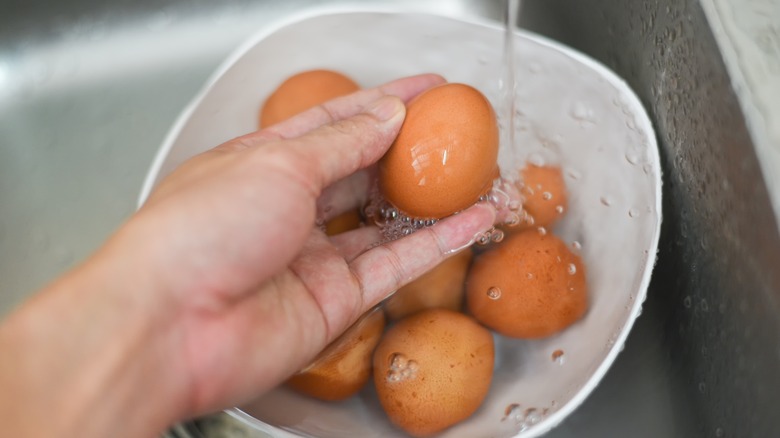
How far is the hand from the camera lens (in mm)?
531

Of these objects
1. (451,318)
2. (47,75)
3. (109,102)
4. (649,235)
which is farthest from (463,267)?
(47,75)

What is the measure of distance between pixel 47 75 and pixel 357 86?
2.25 ft

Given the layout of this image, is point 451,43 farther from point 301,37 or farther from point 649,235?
point 649,235

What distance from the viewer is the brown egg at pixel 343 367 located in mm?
735

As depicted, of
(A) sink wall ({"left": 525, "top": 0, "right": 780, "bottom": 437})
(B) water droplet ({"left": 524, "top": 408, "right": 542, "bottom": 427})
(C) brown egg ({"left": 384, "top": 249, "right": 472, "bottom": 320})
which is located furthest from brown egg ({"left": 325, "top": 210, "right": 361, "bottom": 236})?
(A) sink wall ({"left": 525, "top": 0, "right": 780, "bottom": 437})

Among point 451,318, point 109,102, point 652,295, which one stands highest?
point 109,102

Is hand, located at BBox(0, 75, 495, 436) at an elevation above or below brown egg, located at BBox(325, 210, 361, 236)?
above

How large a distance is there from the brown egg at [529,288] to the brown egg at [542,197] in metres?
0.05

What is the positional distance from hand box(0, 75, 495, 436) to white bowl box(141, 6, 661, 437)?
0.39 ft

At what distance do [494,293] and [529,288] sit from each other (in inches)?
1.8

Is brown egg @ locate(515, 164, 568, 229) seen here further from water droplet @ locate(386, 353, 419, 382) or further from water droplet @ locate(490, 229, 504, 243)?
water droplet @ locate(386, 353, 419, 382)

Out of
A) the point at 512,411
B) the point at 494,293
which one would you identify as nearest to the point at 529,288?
the point at 494,293

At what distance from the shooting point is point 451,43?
1.02 m

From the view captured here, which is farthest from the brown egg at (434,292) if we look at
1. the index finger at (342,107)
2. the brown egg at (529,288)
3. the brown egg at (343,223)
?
the index finger at (342,107)
